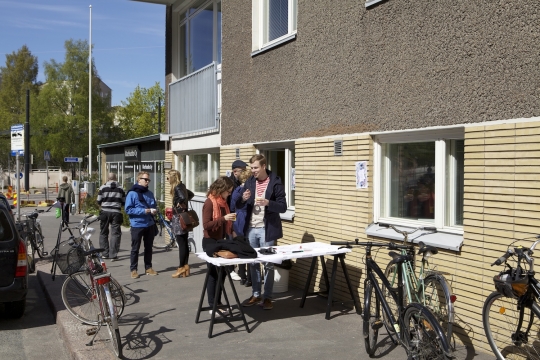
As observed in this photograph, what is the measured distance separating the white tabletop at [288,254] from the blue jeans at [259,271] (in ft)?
1.52

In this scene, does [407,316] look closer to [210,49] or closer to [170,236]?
[210,49]

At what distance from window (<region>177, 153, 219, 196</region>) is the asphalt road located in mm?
4729

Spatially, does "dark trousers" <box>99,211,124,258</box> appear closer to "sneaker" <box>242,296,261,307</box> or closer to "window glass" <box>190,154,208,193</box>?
"window glass" <box>190,154,208,193</box>

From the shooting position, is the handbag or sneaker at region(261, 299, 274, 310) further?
sneaker at region(261, 299, 274, 310)

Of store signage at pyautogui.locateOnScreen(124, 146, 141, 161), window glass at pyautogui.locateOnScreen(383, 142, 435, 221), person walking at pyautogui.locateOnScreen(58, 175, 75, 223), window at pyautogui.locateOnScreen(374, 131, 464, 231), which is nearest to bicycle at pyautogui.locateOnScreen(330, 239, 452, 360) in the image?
window at pyautogui.locateOnScreen(374, 131, 464, 231)

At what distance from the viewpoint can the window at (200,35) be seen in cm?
1269

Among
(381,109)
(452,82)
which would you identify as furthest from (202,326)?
(452,82)

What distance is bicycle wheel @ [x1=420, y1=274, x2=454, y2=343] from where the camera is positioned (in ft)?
17.4

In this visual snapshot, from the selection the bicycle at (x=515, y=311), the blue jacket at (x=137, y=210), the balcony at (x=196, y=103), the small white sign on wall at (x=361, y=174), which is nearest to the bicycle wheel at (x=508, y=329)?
the bicycle at (x=515, y=311)

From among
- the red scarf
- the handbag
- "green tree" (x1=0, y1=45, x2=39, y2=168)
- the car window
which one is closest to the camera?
the handbag

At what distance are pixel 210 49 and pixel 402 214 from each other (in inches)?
283

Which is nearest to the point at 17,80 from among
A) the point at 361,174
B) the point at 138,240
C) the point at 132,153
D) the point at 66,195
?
the point at 132,153

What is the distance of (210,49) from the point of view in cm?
1299

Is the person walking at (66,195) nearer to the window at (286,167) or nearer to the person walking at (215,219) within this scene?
the window at (286,167)
